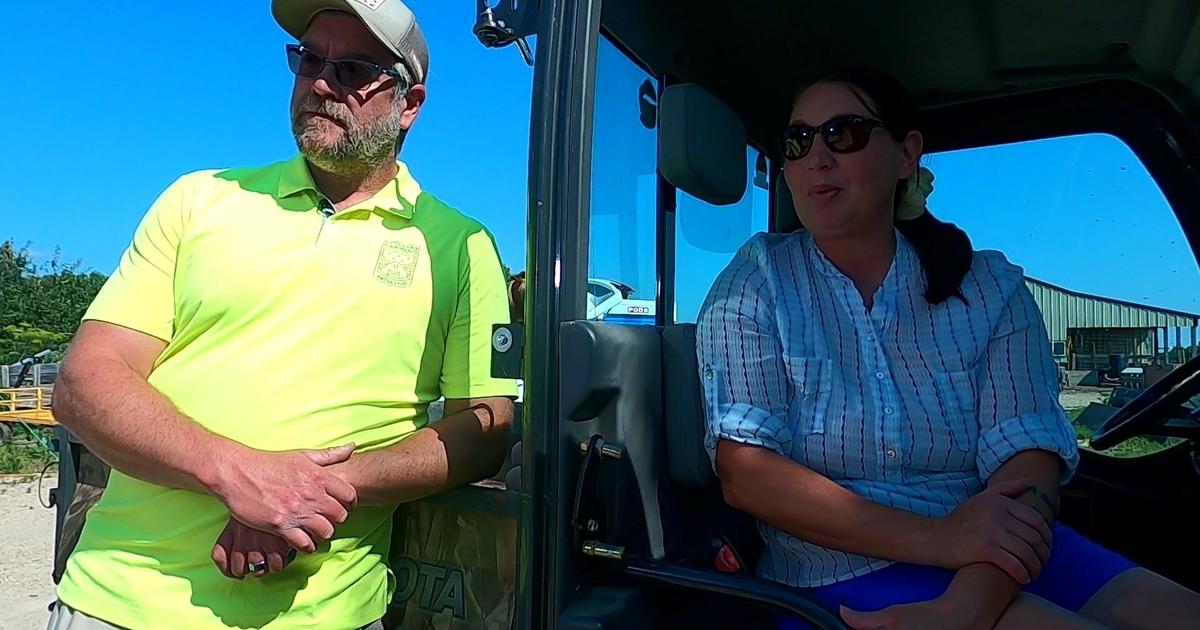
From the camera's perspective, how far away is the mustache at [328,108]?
1.69m

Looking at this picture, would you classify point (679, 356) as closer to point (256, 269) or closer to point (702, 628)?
point (702, 628)

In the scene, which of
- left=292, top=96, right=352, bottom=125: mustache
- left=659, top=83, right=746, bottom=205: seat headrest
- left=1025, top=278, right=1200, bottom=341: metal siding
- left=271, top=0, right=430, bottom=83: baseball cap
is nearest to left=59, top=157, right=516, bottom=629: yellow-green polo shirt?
left=292, top=96, right=352, bottom=125: mustache

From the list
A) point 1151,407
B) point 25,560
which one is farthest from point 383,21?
point 25,560

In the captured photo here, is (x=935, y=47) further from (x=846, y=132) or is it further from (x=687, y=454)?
(x=687, y=454)

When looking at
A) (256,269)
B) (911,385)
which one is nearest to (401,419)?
(256,269)

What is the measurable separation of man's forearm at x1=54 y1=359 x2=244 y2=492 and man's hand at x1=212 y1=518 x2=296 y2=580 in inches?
3.9

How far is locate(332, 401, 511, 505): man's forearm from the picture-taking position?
1.48 metres

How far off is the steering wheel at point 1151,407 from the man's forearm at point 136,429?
2204 mm

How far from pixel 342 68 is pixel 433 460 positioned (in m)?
0.80

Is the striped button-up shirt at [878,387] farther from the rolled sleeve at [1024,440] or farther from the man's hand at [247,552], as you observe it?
the man's hand at [247,552]

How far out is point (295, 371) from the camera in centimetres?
154

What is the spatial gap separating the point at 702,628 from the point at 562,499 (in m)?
0.49

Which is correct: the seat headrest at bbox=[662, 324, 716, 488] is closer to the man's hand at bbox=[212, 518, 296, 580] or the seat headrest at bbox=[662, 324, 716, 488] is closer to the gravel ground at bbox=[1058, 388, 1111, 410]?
the man's hand at bbox=[212, 518, 296, 580]

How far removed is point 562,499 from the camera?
4.47 ft
